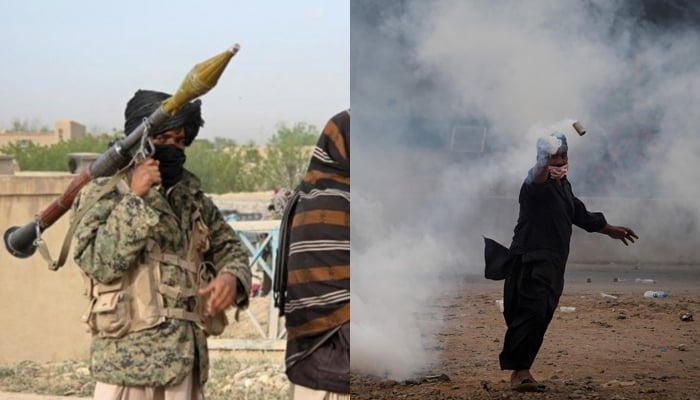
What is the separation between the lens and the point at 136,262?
14.3 ft

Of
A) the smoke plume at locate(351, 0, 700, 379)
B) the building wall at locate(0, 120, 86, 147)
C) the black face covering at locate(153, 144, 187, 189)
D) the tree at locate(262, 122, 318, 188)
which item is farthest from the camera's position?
the building wall at locate(0, 120, 86, 147)

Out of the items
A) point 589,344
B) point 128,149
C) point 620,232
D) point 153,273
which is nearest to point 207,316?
point 153,273

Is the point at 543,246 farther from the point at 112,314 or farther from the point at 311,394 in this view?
the point at 112,314

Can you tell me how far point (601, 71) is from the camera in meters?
4.01

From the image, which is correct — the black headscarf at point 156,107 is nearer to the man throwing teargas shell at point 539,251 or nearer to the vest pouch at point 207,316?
the vest pouch at point 207,316

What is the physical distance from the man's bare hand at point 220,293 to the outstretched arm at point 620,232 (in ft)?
4.00

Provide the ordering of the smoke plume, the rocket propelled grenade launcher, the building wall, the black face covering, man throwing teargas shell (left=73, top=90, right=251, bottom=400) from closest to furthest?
1. the smoke plume
2. the rocket propelled grenade launcher
3. man throwing teargas shell (left=73, top=90, right=251, bottom=400)
4. the black face covering
5. the building wall

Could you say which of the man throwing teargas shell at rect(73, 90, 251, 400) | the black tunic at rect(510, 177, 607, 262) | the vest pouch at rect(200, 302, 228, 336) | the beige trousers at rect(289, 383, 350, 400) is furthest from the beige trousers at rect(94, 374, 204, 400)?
the black tunic at rect(510, 177, 607, 262)

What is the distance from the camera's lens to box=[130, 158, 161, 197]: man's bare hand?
14.1 feet

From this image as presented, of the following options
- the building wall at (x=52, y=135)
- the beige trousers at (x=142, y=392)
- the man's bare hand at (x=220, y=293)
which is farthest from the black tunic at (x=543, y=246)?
the building wall at (x=52, y=135)

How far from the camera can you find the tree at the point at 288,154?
16.4 ft

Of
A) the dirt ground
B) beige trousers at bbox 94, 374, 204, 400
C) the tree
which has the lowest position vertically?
beige trousers at bbox 94, 374, 204, 400

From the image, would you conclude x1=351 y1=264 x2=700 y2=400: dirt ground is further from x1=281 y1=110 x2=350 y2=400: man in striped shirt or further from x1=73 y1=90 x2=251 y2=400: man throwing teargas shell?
x1=73 y1=90 x2=251 y2=400: man throwing teargas shell

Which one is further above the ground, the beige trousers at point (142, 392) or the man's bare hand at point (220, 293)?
the man's bare hand at point (220, 293)
